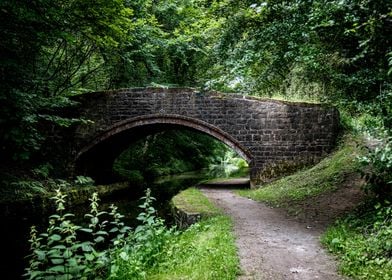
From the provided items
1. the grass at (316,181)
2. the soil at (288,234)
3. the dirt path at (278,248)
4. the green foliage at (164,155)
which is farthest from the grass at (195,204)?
the green foliage at (164,155)

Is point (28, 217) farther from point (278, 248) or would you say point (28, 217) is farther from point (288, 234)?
point (278, 248)

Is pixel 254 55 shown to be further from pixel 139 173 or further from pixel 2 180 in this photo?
pixel 139 173

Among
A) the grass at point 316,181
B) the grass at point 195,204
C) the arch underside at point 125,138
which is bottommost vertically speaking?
the grass at point 195,204

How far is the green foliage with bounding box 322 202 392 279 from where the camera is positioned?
162 inches

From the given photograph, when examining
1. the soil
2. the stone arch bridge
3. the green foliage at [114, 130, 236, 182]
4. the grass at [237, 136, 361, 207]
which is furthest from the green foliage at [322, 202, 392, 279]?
the green foliage at [114, 130, 236, 182]

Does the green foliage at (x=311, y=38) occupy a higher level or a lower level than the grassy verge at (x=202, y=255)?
higher

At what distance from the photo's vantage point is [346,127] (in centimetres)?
1157

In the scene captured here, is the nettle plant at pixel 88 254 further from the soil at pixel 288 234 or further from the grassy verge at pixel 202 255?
the soil at pixel 288 234

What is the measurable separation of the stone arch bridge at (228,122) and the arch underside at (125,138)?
0.03 metres

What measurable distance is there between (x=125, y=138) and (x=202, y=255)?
1024cm

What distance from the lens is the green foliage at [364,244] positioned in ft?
13.5

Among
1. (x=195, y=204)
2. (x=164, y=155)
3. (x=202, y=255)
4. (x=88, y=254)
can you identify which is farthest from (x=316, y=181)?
(x=164, y=155)

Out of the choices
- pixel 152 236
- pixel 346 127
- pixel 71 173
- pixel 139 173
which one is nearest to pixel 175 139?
pixel 139 173

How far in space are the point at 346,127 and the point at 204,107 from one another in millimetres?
4311
